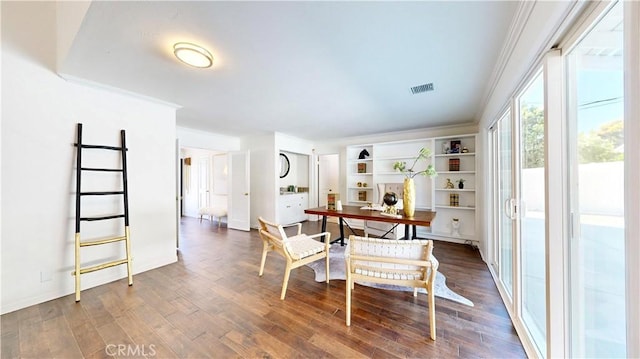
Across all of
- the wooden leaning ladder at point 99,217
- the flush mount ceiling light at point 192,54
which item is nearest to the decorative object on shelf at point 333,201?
the flush mount ceiling light at point 192,54

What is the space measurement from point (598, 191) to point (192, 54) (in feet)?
8.79

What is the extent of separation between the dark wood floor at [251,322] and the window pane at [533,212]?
232mm

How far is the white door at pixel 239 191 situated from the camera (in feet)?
16.6

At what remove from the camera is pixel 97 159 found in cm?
252

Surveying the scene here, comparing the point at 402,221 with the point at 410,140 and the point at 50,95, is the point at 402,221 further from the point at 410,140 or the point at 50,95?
the point at 50,95

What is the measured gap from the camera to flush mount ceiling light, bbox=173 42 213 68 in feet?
5.61

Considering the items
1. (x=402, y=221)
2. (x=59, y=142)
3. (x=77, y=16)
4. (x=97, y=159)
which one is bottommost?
(x=402, y=221)

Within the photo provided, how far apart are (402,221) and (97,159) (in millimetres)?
3591

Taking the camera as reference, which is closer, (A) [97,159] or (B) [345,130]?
(A) [97,159]

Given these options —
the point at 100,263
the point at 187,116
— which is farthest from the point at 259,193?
the point at 100,263

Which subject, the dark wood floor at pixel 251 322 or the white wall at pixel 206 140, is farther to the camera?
the white wall at pixel 206 140

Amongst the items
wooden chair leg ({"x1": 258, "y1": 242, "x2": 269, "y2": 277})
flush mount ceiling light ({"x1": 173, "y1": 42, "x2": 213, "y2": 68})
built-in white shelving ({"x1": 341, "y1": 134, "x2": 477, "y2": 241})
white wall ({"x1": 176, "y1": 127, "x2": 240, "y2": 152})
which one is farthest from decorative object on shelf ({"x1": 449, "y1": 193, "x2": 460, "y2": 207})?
white wall ({"x1": 176, "y1": 127, "x2": 240, "y2": 152})

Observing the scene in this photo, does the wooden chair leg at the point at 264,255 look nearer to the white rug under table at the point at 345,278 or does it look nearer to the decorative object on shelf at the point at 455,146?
the white rug under table at the point at 345,278

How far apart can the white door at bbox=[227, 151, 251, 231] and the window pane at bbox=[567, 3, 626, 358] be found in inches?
193
